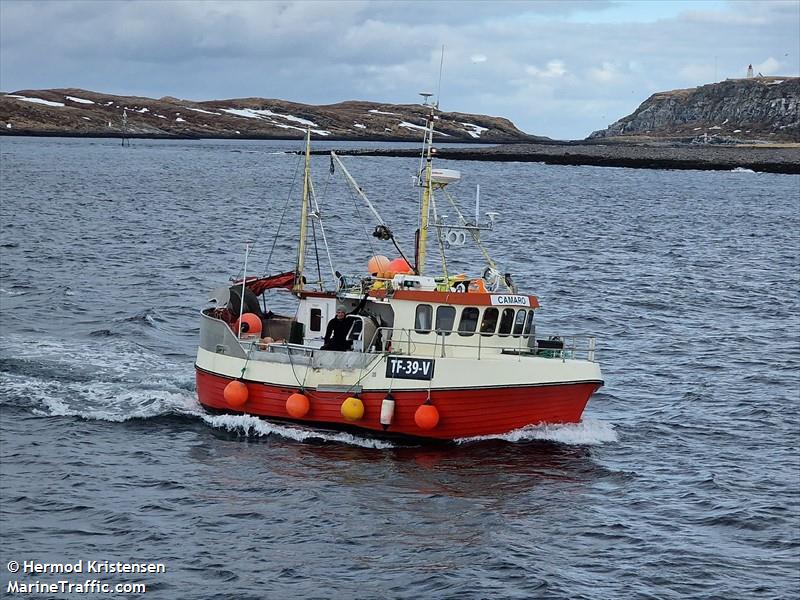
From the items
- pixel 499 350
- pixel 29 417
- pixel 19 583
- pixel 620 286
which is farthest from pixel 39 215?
pixel 19 583

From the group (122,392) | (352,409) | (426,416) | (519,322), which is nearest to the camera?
(426,416)

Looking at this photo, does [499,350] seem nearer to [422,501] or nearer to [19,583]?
[422,501]

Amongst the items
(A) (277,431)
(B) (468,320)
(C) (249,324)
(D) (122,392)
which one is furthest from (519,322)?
(D) (122,392)

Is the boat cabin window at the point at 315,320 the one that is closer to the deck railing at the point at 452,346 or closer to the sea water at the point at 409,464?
the deck railing at the point at 452,346

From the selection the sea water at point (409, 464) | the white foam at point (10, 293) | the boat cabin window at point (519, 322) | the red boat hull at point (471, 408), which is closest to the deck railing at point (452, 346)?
the boat cabin window at point (519, 322)

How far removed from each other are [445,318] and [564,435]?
3757mm

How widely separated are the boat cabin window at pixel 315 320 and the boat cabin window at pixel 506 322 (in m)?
4.52

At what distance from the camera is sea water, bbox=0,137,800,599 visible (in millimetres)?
19906

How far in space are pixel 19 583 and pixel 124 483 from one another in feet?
16.6

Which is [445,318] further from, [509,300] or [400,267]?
[400,267]

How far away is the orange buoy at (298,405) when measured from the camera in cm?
2667

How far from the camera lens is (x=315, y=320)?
28531mm

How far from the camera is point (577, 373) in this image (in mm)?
25750

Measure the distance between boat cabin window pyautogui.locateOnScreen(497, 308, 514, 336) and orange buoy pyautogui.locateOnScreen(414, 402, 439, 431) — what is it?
2516 mm
